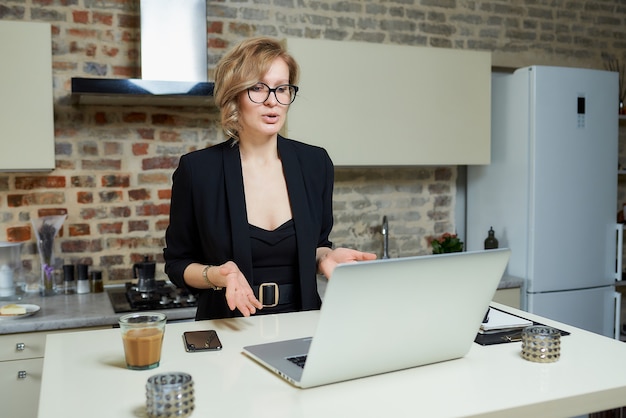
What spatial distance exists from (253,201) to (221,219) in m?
0.12

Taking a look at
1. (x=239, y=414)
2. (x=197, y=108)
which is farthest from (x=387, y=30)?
(x=239, y=414)

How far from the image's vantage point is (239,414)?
1.11m

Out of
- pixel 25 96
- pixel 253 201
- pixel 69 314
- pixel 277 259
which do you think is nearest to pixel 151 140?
pixel 25 96

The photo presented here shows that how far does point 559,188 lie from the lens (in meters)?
3.65

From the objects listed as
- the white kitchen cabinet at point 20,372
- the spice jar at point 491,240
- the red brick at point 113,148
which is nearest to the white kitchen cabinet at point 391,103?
the spice jar at point 491,240

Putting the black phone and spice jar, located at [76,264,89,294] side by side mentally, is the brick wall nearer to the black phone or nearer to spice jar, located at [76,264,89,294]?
spice jar, located at [76,264,89,294]

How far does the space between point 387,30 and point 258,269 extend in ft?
7.78

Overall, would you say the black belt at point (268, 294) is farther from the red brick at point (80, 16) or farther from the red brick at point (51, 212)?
the red brick at point (80, 16)

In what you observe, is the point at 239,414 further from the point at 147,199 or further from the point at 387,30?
the point at 387,30

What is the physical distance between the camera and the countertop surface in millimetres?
2648

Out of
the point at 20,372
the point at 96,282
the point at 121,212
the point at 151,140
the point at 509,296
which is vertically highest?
the point at 151,140

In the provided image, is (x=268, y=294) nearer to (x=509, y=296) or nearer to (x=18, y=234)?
(x=18, y=234)

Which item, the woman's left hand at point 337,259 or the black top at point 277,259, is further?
the black top at point 277,259

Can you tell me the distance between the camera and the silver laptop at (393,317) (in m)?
1.19
